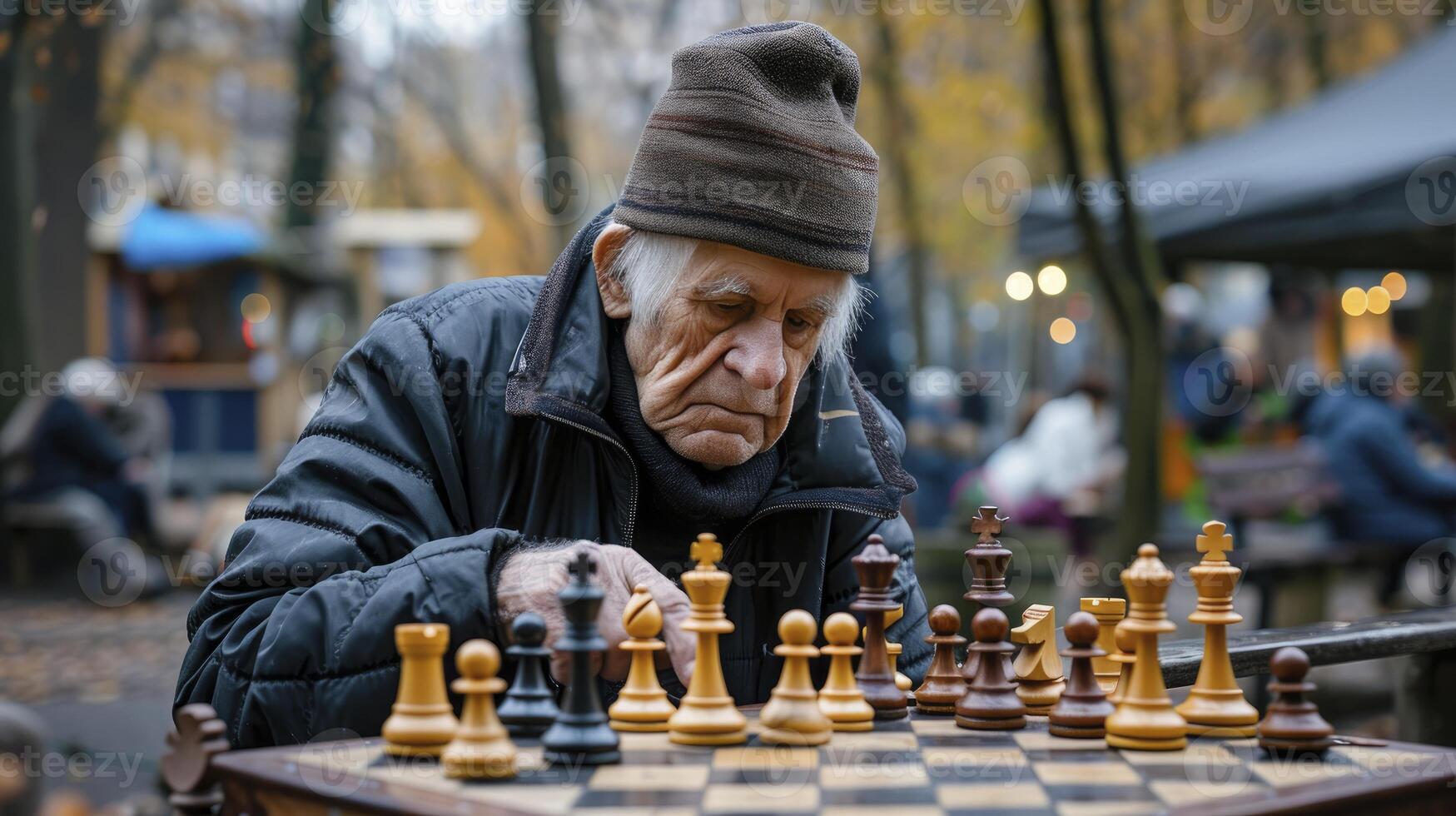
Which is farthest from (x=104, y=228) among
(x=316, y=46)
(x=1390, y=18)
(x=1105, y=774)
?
(x=1105, y=774)

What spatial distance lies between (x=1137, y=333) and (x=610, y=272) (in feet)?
23.9

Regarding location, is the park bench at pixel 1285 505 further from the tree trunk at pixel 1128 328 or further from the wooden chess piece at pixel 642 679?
the wooden chess piece at pixel 642 679

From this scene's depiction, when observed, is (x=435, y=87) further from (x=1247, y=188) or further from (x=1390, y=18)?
(x=1247, y=188)

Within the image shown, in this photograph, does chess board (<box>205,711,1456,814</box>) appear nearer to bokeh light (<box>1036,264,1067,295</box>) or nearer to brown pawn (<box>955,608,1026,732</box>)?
brown pawn (<box>955,608,1026,732</box>)

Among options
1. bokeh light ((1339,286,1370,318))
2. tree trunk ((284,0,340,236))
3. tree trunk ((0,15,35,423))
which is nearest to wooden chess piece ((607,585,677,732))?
tree trunk ((0,15,35,423))

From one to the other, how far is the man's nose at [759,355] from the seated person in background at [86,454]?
977 cm

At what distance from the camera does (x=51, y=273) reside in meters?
10.3

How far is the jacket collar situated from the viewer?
8.39ft

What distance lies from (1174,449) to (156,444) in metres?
8.99

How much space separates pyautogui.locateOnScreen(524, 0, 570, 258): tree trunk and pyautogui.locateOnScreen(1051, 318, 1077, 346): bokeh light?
74.0 ft

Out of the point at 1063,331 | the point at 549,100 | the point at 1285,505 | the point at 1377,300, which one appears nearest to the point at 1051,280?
the point at 1377,300

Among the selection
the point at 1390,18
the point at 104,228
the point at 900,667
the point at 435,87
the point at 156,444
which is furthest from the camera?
the point at 435,87

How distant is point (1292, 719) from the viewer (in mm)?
1795

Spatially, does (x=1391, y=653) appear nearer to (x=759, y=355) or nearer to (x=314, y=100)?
(x=759, y=355)
